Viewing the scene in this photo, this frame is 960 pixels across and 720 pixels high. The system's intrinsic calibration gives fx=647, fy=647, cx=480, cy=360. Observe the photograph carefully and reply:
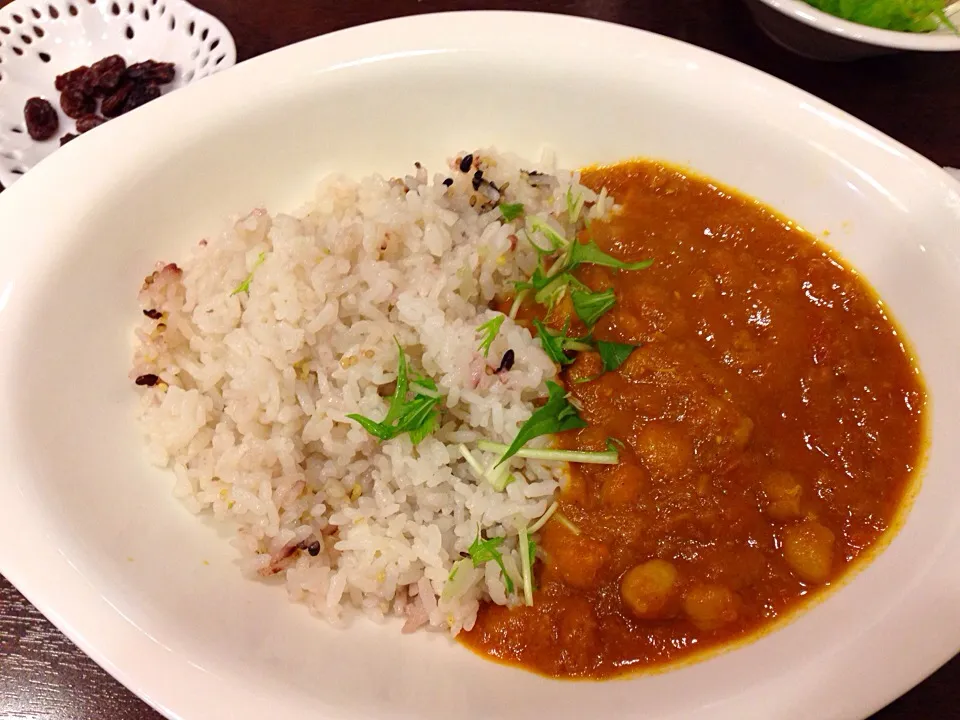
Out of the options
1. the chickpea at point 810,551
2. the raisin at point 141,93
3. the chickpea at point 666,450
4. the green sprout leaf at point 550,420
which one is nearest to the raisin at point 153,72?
the raisin at point 141,93

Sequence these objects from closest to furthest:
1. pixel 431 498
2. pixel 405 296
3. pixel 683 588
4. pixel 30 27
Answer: pixel 683 588 → pixel 431 498 → pixel 405 296 → pixel 30 27

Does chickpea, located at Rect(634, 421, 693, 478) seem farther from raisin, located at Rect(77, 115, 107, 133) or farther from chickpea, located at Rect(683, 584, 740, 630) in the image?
raisin, located at Rect(77, 115, 107, 133)

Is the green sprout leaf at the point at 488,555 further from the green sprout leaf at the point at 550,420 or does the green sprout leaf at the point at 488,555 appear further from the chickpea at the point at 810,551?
the chickpea at the point at 810,551

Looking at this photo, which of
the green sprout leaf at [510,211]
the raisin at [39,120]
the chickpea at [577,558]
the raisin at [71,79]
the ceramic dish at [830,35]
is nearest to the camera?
the chickpea at [577,558]

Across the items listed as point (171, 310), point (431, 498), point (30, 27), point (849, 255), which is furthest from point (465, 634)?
point (30, 27)

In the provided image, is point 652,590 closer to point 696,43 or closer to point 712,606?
point 712,606

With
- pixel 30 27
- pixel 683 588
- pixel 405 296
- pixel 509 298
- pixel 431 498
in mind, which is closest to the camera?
pixel 683 588

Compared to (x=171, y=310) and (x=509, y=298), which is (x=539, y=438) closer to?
(x=509, y=298)

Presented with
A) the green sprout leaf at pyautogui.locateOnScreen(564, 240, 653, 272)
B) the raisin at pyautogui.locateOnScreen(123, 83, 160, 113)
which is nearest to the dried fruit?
the raisin at pyautogui.locateOnScreen(123, 83, 160, 113)
